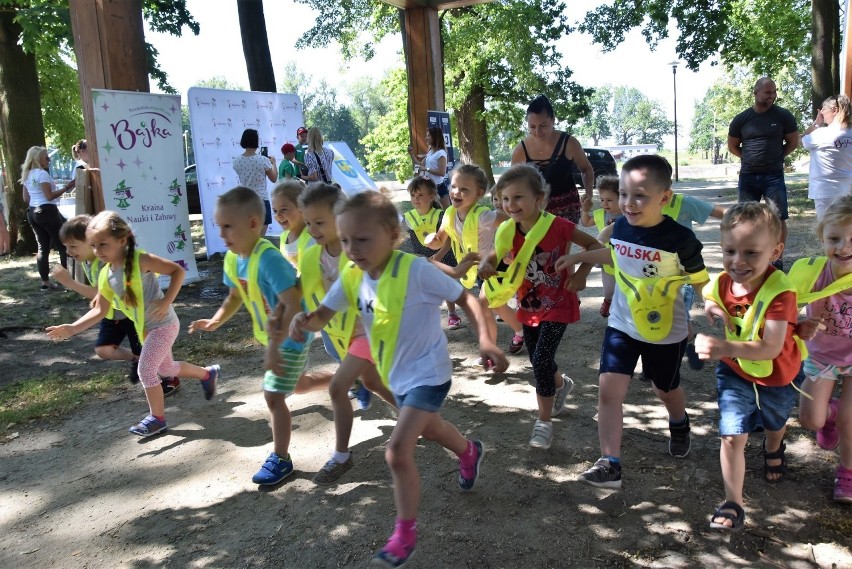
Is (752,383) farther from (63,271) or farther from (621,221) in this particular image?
(63,271)

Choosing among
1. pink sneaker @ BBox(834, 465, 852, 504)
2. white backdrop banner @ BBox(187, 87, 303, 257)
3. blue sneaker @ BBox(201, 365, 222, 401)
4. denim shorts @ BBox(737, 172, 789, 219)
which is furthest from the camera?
white backdrop banner @ BBox(187, 87, 303, 257)

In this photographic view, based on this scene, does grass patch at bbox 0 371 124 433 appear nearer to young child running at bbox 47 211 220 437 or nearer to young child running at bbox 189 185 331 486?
young child running at bbox 47 211 220 437

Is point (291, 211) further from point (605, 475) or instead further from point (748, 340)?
point (748, 340)

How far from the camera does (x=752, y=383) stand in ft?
10.1

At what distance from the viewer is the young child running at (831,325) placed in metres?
3.13

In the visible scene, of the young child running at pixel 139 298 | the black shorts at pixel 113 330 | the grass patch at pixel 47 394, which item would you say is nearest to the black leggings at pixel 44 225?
the grass patch at pixel 47 394

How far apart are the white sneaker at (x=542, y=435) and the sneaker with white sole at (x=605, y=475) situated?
52 centimetres

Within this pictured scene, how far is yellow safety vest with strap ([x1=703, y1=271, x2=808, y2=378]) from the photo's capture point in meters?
2.89

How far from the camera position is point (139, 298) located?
15.3 feet

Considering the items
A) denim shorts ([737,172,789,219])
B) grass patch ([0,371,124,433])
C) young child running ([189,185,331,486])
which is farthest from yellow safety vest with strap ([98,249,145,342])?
denim shorts ([737,172,789,219])

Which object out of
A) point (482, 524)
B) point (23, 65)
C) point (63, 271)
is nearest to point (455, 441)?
point (482, 524)

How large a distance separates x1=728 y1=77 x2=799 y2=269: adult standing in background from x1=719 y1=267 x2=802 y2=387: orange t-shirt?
5278mm

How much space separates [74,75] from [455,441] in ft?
77.2

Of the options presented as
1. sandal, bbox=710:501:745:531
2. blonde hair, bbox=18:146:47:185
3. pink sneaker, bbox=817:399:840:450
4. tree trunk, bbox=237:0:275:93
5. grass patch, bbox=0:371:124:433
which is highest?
tree trunk, bbox=237:0:275:93
